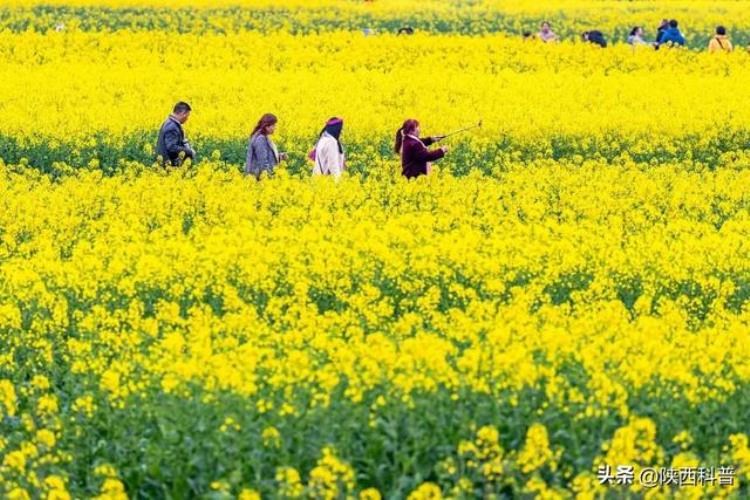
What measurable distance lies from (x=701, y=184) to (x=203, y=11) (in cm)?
2918

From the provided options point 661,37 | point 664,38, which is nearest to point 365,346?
point 664,38

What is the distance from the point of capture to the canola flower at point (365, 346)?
9352mm

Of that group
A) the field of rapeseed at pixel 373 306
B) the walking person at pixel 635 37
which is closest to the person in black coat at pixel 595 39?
the walking person at pixel 635 37

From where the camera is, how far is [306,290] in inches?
506

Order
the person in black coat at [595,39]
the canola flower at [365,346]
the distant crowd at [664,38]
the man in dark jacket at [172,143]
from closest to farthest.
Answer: the canola flower at [365,346] → the man in dark jacket at [172,143] → the distant crowd at [664,38] → the person in black coat at [595,39]

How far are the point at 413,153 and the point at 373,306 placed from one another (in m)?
7.90

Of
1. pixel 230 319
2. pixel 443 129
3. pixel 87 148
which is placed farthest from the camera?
pixel 443 129

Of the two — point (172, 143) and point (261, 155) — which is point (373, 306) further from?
point (172, 143)

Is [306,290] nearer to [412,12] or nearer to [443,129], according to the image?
[443,129]

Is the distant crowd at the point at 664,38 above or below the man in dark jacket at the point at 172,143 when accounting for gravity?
below

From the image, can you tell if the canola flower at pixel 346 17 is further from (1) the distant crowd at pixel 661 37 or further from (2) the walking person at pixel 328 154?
(2) the walking person at pixel 328 154

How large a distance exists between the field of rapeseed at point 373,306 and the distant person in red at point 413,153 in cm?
26

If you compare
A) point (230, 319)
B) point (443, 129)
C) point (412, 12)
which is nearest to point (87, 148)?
point (443, 129)

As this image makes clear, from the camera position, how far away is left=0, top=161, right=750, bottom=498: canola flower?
9352 millimetres
